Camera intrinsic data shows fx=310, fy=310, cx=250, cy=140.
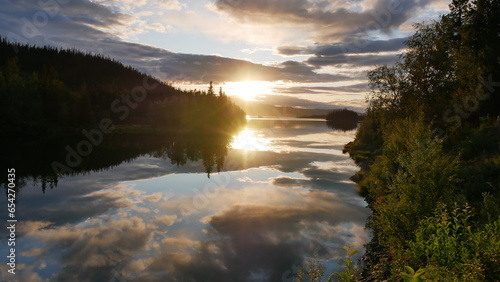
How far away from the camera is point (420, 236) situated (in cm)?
1092

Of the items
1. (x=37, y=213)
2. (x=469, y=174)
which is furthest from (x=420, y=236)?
(x=37, y=213)

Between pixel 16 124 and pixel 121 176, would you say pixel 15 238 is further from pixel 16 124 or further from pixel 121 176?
pixel 16 124

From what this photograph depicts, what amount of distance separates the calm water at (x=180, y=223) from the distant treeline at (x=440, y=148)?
404 cm

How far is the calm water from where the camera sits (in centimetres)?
1633

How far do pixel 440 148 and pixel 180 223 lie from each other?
57.5 feet

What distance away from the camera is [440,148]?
16.1m

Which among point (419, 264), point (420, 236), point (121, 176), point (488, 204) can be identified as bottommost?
point (121, 176)

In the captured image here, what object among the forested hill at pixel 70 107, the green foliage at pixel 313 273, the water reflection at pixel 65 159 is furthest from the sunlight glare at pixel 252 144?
the green foliage at pixel 313 273

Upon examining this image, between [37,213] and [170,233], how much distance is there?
1248 centimetres

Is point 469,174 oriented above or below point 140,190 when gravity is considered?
above

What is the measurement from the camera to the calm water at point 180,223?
16.3 m

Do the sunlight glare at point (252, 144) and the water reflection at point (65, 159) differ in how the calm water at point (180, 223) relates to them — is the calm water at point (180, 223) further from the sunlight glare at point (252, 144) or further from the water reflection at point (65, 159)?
the sunlight glare at point (252, 144)

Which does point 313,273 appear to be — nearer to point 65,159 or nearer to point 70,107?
point 65,159

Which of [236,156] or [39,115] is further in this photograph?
[39,115]
